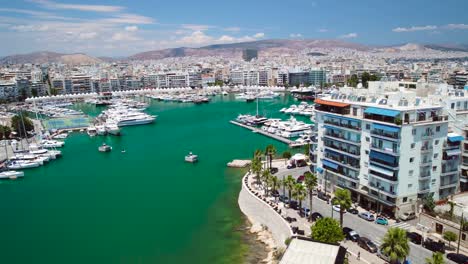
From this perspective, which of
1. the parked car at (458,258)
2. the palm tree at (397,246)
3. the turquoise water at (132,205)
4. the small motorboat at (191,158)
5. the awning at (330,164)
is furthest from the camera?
the small motorboat at (191,158)

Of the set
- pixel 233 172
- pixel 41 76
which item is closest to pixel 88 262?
pixel 233 172

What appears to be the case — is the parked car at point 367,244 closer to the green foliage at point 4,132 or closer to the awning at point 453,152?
the awning at point 453,152

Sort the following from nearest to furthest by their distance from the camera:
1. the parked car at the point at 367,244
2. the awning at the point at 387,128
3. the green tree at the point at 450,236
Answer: the green tree at the point at 450,236 < the parked car at the point at 367,244 < the awning at the point at 387,128

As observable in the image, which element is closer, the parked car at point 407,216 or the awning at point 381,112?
the awning at point 381,112

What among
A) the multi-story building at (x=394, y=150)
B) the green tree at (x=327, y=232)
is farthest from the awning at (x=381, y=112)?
the green tree at (x=327, y=232)

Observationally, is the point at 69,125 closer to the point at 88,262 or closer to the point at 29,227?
the point at 29,227

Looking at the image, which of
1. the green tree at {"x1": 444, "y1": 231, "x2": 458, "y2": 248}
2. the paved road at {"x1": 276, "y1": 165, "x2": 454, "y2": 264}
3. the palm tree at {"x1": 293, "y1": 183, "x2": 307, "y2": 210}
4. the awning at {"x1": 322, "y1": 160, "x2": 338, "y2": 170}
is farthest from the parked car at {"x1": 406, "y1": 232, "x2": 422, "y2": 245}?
the awning at {"x1": 322, "y1": 160, "x2": 338, "y2": 170}

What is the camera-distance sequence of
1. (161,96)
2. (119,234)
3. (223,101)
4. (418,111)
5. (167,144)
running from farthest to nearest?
1. (161,96)
2. (223,101)
3. (167,144)
4. (119,234)
5. (418,111)
